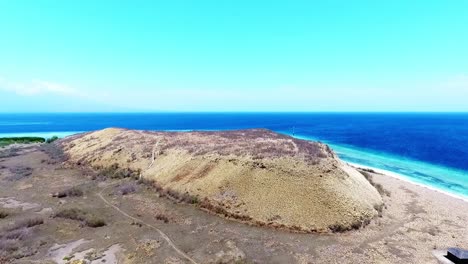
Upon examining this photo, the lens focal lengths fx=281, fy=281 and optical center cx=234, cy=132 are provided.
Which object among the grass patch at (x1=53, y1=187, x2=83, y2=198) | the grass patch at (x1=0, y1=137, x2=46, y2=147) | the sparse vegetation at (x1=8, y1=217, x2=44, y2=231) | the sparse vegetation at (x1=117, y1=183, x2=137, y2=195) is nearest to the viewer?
the sparse vegetation at (x1=8, y1=217, x2=44, y2=231)

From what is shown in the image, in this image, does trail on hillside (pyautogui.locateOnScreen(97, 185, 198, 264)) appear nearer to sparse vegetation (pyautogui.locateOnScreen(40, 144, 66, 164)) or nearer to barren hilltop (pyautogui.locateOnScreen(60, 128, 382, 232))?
barren hilltop (pyautogui.locateOnScreen(60, 128, 382, 232))

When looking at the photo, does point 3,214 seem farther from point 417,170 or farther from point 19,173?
point 417,170

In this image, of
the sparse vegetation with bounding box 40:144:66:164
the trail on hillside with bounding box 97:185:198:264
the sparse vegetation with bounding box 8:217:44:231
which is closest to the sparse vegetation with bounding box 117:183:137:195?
the trail on hillside with bounding box 97:185:198:264

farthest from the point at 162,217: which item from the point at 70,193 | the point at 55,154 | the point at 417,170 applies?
the point at 417,170

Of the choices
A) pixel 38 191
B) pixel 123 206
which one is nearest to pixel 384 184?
pixel 123 206

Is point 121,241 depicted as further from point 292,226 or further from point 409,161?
point 409,161

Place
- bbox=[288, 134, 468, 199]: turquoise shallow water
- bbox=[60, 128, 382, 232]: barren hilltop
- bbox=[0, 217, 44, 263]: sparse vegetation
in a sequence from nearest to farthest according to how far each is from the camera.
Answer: bbox=[0, 217, 44, 263]: sparse vegetation < bbox=[60, 128, 382, 232]: barren hilltop < bbox=[288, 134, 468, 199]: turquoise shallow water
